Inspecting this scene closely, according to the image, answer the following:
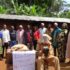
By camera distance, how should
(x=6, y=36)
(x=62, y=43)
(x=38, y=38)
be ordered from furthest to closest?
(x=38, y=38), (x=6, y=36), (x=62, y=43)

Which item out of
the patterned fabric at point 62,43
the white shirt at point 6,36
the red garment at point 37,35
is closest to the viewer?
the patterned fabric at point 62,43

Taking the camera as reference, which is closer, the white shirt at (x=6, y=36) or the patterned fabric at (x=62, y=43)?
the patterned fabric at (x=62, y=43)

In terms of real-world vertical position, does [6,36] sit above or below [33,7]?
above

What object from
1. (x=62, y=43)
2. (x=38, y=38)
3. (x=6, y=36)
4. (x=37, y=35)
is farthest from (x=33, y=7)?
(x=62, y=43)

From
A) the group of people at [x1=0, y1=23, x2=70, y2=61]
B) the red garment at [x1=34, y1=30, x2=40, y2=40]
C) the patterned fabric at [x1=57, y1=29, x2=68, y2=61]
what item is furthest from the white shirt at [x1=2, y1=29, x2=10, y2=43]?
the patterned fabric at [x1=57, y1=29, x2=68, y2=61]

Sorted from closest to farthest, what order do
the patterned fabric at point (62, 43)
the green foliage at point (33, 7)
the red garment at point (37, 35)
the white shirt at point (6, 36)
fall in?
the patterned fabric at point (62, 43) → the white shirt at point (6, 36) → the red garment at point (37, 35) → the green foliage at point (33, 7)

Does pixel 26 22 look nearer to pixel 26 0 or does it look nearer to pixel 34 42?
pixel 34 42

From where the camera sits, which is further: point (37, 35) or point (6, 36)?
point (37, 35)

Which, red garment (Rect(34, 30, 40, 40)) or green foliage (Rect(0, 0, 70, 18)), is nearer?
red garment (Rect(34, 30, 40, 40))

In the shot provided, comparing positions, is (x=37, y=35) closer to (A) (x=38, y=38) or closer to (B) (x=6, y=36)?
(A) (x=38, y=38)

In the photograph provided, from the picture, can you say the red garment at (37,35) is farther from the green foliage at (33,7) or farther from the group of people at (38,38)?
the green foliage at (33,7)

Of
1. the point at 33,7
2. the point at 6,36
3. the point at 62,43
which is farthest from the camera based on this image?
the point at 33,7

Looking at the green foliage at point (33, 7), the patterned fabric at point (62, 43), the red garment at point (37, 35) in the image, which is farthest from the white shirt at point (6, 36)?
the green foliage at point (33, 7)

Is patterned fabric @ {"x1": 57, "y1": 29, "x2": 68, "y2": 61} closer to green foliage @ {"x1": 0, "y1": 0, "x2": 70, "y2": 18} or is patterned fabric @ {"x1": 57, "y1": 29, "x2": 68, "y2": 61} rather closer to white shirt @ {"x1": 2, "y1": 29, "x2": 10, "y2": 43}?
white shirt @ {"x1": 2, "y1": 29, "x2": 10, "y2": 43}
